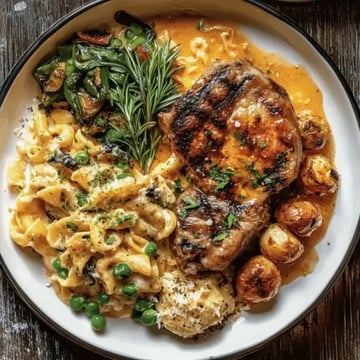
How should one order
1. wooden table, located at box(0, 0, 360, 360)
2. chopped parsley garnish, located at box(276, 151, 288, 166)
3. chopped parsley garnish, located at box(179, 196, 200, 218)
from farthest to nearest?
wooden table, located at box(0, 0, 360, 360) < chopped parsley garnish, located at box(179, 196, 200, 218) < chopped parsley garnish, located at box(276, 151, 288, 166)

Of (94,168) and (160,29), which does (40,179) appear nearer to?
(94,168)

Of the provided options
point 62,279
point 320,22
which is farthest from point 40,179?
point 320,22

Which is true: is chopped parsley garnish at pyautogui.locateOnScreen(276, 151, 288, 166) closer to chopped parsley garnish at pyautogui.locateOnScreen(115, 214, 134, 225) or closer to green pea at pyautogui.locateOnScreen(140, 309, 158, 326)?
chopped parsley garnish at pyautogui.locateOnScreen(115, 214, 134, 225)

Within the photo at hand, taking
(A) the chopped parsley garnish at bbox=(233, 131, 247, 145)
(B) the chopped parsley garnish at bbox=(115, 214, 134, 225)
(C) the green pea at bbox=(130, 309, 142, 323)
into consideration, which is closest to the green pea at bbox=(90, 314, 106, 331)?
(C) the green pea at bbox=(130, 309, 142, 323)

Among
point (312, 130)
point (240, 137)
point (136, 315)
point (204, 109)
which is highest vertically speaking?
point (204, 109)

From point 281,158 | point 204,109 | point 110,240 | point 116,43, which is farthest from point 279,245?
point 116,43

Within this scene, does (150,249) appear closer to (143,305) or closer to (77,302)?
(143,305)
